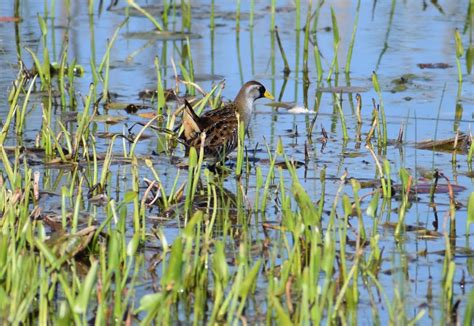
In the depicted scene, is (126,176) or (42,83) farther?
(42,83)

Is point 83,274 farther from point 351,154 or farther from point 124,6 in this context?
point 124,6

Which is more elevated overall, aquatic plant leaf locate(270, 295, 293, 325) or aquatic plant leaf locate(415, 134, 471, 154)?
aquatic plant leaf locate(270, 295, 293, 325)

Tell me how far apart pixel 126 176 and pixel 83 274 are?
1906mm

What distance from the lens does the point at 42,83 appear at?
30.7 feet

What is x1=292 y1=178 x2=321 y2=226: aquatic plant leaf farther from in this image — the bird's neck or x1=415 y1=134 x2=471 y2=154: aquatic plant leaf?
the bird's neck

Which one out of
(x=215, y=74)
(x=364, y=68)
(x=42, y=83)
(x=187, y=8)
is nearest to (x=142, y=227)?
(x=42, y=83)

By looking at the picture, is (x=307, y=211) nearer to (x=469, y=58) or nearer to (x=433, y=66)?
(x=433, y=66)

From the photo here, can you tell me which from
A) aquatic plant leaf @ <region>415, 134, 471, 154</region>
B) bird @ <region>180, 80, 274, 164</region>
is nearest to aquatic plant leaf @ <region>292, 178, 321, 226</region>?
bird @ <region>180, 80, 274, 164</region>

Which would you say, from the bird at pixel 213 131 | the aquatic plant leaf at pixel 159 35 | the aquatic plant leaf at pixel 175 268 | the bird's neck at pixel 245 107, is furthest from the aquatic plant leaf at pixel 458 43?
the aquatic plant leaf at pixel 175 268

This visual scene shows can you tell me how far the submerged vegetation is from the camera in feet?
14.6

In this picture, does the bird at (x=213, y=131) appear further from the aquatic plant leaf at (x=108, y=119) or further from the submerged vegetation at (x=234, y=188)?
the aquatic plant leaf at (x=108, y=119)

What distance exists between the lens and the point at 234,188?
6.96 meters

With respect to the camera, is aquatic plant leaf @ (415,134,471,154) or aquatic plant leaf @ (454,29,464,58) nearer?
aquatic plant leaf @ (415,134,471,154)

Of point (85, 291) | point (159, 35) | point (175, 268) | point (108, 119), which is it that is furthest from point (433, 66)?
point (85, 291)
